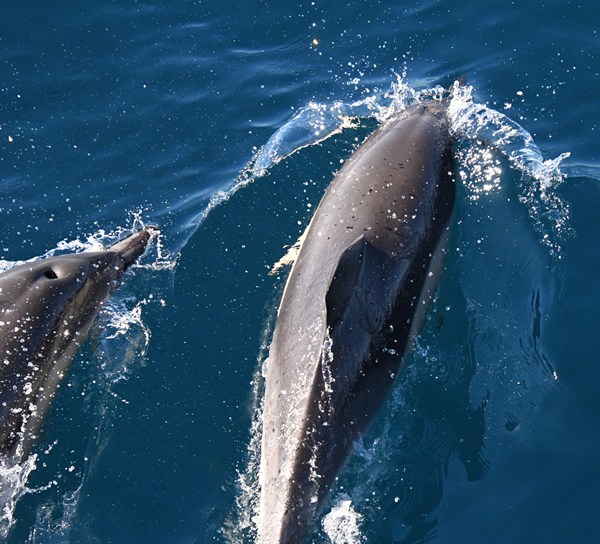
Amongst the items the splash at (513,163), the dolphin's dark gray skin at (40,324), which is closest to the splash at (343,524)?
the dolphin's dark gray skin at (40,324)

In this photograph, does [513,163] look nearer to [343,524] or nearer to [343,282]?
[343,282]

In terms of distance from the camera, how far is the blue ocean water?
8539 mm

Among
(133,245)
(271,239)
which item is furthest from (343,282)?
(133,245)

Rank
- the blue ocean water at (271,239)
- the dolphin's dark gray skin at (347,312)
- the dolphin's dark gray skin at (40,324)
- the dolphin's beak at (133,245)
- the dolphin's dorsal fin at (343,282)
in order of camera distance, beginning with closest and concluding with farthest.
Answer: the dolphin's dark gray skin at (347,312) < the dolphin's dorsal fin at (343,282) < the blue ocean water at (271,239) < the dolphin's dark gray skin at (40,324) < the dolphin's beak at (133,245)

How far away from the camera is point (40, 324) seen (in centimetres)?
965

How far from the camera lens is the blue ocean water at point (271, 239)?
8539 mm

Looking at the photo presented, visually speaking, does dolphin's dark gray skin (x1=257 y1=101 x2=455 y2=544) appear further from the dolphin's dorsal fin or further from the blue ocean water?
the blue ocean water

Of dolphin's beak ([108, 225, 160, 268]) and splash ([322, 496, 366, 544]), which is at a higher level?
dolphin's beak ([108, 225, 160, 268])

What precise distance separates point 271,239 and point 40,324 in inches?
124

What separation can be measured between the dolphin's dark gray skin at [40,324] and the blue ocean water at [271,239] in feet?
0.73

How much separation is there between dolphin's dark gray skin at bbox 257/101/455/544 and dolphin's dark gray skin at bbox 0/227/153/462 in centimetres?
244

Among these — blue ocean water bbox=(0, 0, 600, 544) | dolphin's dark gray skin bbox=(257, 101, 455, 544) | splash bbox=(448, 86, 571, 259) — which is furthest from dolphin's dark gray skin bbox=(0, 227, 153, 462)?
splash bbox=(448, 86, 571, 259)

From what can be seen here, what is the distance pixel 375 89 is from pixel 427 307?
5.02 metres

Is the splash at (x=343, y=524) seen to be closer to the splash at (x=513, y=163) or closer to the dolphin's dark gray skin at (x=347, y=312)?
the dolphin's dark gray skin at (x=347, y=312)
